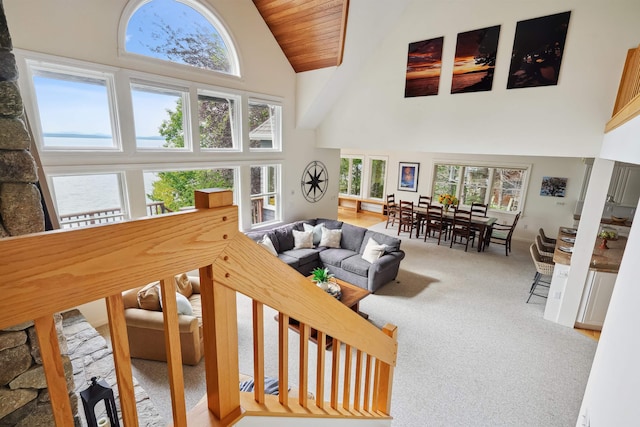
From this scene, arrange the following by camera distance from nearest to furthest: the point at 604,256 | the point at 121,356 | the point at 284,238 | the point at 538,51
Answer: the point at 121,356 → the point at 538,51 → the point at 604,256 → the point at 284,238

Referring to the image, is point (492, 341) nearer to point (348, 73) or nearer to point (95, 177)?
point (348, 73)

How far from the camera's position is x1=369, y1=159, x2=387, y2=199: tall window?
1048 centimetres

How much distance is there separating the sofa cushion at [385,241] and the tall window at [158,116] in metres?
3.61

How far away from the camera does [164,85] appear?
432 cm

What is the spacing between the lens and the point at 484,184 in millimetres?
8453

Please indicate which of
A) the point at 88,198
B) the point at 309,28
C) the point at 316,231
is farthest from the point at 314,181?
the point at 88,198

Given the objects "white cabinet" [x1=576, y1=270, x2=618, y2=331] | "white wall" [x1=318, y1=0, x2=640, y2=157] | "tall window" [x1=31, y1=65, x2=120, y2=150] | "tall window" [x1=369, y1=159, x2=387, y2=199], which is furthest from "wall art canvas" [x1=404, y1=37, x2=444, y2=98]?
"tall window" [x1=369, y1=159, x2=387, y2=199]

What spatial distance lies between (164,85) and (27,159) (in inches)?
155

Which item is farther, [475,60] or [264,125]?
[264,125]

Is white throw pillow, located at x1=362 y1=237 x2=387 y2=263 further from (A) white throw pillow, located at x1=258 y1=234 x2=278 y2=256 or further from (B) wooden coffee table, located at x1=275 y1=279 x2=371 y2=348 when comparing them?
(A) white throw pillow, located at x1=258 y1=234 x2=278 y2=256

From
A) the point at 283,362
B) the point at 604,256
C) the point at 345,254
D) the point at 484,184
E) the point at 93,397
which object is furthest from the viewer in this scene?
the point at 484,184

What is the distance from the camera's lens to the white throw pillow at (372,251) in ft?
17.0

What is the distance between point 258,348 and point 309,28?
5.59 m

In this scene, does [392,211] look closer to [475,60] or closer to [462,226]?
[462,226]
